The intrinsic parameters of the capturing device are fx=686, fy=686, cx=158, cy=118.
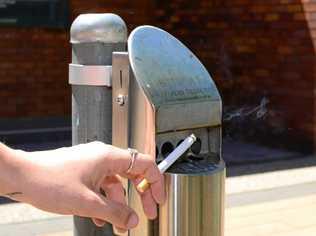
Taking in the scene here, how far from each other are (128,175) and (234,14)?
25.1 ft

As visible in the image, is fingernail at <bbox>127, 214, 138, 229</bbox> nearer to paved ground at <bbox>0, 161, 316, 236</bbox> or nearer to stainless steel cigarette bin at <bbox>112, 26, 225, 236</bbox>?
stainless steel cigarette bin at <bbox>112, 26, 225, 236</bbox>

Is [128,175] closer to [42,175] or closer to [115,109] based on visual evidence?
[42,175]

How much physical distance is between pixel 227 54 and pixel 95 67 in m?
7.02

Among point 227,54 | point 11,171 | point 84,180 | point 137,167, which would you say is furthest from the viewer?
point 227,54

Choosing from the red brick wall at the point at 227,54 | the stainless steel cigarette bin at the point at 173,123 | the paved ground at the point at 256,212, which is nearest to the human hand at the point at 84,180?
the stainless steel cigarette bin at the point at 173,123

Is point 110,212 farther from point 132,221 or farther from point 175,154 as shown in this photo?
point 175,154

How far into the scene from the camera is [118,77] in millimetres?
2254

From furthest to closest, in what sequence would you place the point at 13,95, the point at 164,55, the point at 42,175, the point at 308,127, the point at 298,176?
the point at 13,95, the point at 308,127, the point at 298,176, the point at 164,55, the point at 42,175

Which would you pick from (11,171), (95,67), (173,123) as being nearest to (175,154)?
(173,123)

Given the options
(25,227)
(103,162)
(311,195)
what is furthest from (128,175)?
(311,195)

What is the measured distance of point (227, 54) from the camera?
9461mm

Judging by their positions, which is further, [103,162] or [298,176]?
[298,176]

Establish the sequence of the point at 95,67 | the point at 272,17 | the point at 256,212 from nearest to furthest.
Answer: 1. the point at 95,67
2. the point at 256,212
3. the point at 272,17

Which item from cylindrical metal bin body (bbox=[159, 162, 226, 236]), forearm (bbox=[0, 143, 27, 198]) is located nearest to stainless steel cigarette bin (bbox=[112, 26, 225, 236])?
cylindrical metal bin body (bbox=[159, 162, 226, 236])
